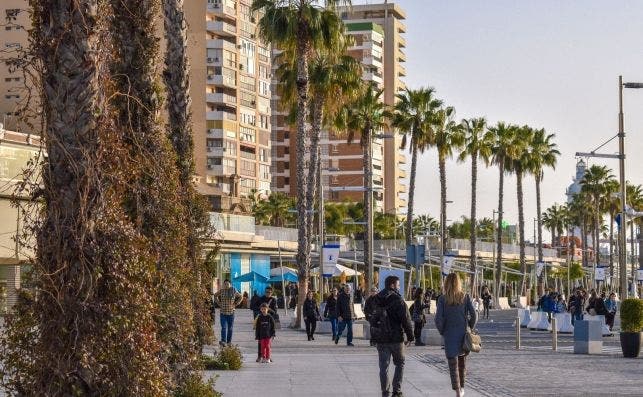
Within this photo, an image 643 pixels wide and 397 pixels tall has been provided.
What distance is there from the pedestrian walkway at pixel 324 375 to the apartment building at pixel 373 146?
11676 cm

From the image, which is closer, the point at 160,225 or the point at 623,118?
the point at 160,225

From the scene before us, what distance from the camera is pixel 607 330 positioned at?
46.2 meters

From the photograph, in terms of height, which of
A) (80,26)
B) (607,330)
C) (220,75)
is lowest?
(607,330)

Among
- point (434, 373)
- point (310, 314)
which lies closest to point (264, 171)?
point (310, 314)

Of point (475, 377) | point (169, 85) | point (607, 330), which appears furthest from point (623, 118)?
point (169, 85)

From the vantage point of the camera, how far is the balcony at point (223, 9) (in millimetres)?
121438

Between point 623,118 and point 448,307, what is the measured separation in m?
24.0

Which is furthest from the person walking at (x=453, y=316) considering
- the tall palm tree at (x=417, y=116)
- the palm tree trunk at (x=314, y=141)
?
the tall palm tree at (x=417, y=116)

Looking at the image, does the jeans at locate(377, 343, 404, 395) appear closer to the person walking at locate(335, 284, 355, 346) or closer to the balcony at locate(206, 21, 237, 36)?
the person walking at locate(335, 284, 355, 346)

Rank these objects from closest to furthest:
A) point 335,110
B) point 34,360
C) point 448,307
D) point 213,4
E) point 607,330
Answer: point 34,360
point 448,307
point 607,330
point 335,110
point 213,4

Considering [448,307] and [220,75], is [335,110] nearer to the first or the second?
[448,307]

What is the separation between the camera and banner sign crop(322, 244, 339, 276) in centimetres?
4719

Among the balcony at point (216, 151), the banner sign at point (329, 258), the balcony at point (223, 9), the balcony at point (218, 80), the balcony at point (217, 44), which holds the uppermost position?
the balcony at point (223, 9)

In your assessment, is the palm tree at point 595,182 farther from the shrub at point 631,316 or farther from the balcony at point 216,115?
the shrub at point 631,316
